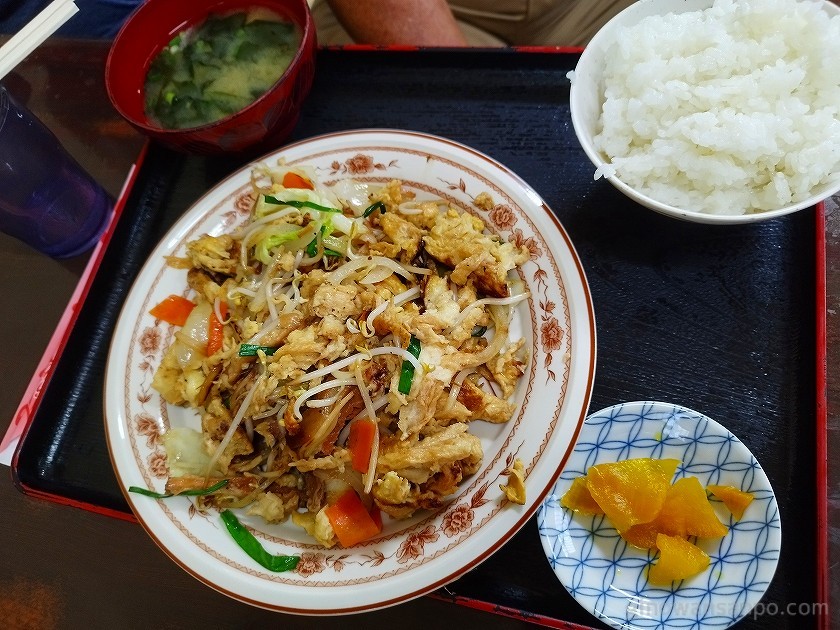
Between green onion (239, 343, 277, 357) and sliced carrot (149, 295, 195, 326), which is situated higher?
sliced carrot (149, 295, 195, 326)

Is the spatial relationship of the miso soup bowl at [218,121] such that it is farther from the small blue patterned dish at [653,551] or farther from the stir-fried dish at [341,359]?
the small blue patterned dish at [653,551]

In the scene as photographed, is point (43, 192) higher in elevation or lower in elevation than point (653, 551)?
higher

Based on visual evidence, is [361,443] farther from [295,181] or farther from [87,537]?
[87,537]

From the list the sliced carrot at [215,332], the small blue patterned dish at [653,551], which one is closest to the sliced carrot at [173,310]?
the sliced carrot at [215,332]

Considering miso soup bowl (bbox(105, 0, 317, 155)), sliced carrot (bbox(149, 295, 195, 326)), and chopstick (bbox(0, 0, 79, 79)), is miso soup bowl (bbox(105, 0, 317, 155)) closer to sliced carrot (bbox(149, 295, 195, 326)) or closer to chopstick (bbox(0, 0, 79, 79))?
chopstick (bbox(0, 0, 79, 79))

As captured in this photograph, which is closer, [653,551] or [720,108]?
[653,551]

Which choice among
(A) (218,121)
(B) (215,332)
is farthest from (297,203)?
(B) (215,332)

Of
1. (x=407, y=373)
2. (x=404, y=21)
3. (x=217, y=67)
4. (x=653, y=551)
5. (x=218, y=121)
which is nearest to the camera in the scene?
(x=653, y=551)

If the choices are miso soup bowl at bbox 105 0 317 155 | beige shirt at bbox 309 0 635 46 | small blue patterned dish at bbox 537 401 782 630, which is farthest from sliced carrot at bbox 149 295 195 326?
beige shirt at bbox 309 0 635 46
